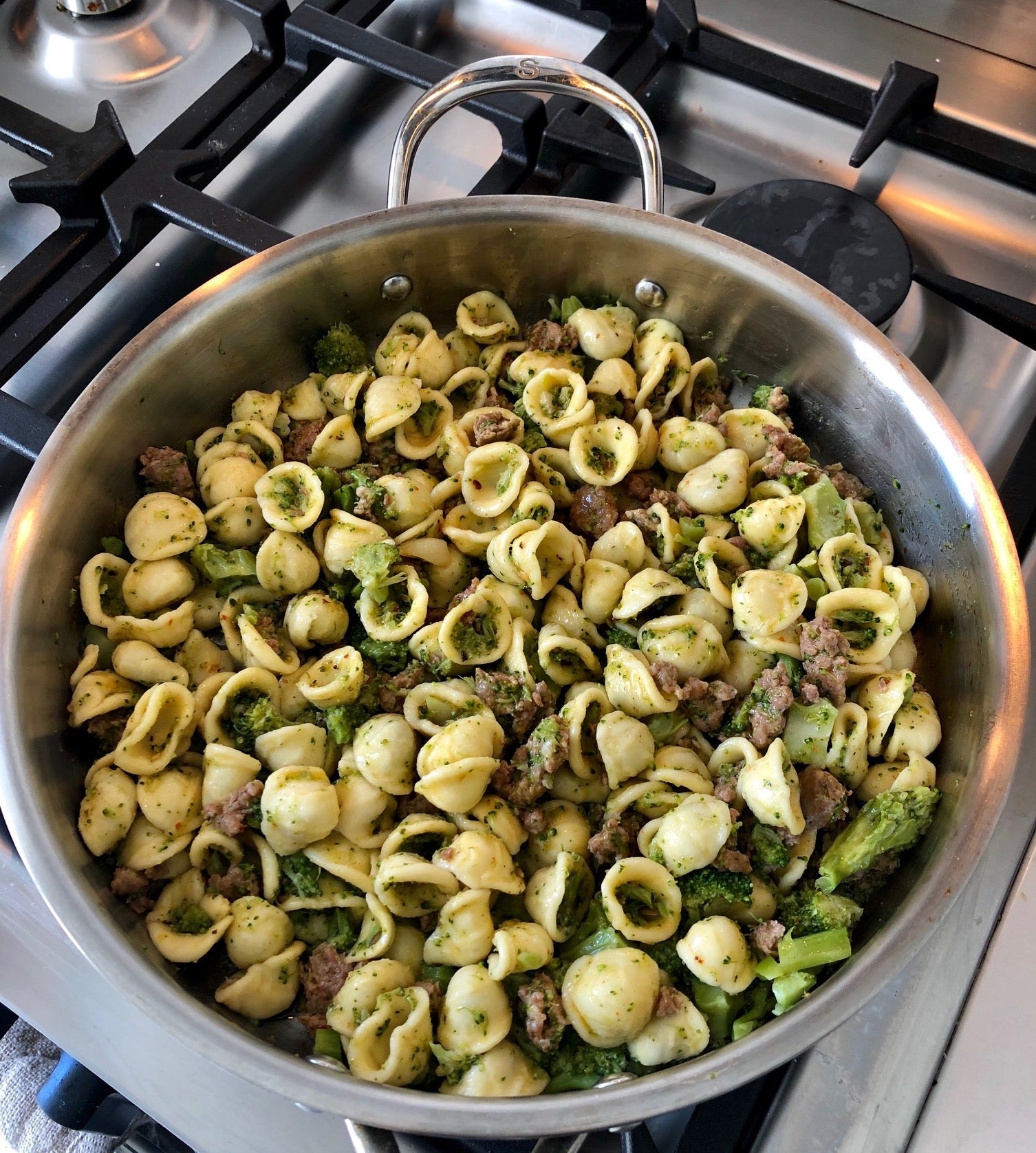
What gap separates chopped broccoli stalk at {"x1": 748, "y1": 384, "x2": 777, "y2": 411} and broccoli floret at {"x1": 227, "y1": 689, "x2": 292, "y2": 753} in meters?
1.01

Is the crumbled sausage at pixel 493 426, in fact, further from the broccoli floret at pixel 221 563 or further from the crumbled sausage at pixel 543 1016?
the crumbled sausage at pixel 543 1016

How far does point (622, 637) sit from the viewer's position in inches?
69.6

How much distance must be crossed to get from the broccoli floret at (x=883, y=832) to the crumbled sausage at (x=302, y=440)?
1106 millimetres

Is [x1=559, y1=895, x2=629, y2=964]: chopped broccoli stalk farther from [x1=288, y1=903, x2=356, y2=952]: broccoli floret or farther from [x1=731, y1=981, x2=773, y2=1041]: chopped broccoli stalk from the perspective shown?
[x1=288, y1=903, x2=356, y2=952]: broccoli floret

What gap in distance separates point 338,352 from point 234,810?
0.85 meters

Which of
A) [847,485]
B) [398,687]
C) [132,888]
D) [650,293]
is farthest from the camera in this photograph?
[650,293]

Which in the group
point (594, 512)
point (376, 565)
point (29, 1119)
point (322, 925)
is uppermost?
point (594, 512)

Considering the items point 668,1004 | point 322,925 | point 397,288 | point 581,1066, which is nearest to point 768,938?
point 668,1004

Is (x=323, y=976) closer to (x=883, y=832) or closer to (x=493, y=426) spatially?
(x=883, y=832)

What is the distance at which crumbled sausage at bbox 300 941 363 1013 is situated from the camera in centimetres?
149

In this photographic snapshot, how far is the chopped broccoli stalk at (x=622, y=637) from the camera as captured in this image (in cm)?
176

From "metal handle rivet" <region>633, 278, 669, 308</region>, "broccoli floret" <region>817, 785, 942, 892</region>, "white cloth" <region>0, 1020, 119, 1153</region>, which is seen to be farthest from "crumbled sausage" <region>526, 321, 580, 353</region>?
"white cloth" <region>0, 1020, 119, 1153</region>

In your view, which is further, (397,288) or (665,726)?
(397,288)

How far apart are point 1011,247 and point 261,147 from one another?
1486 mm
